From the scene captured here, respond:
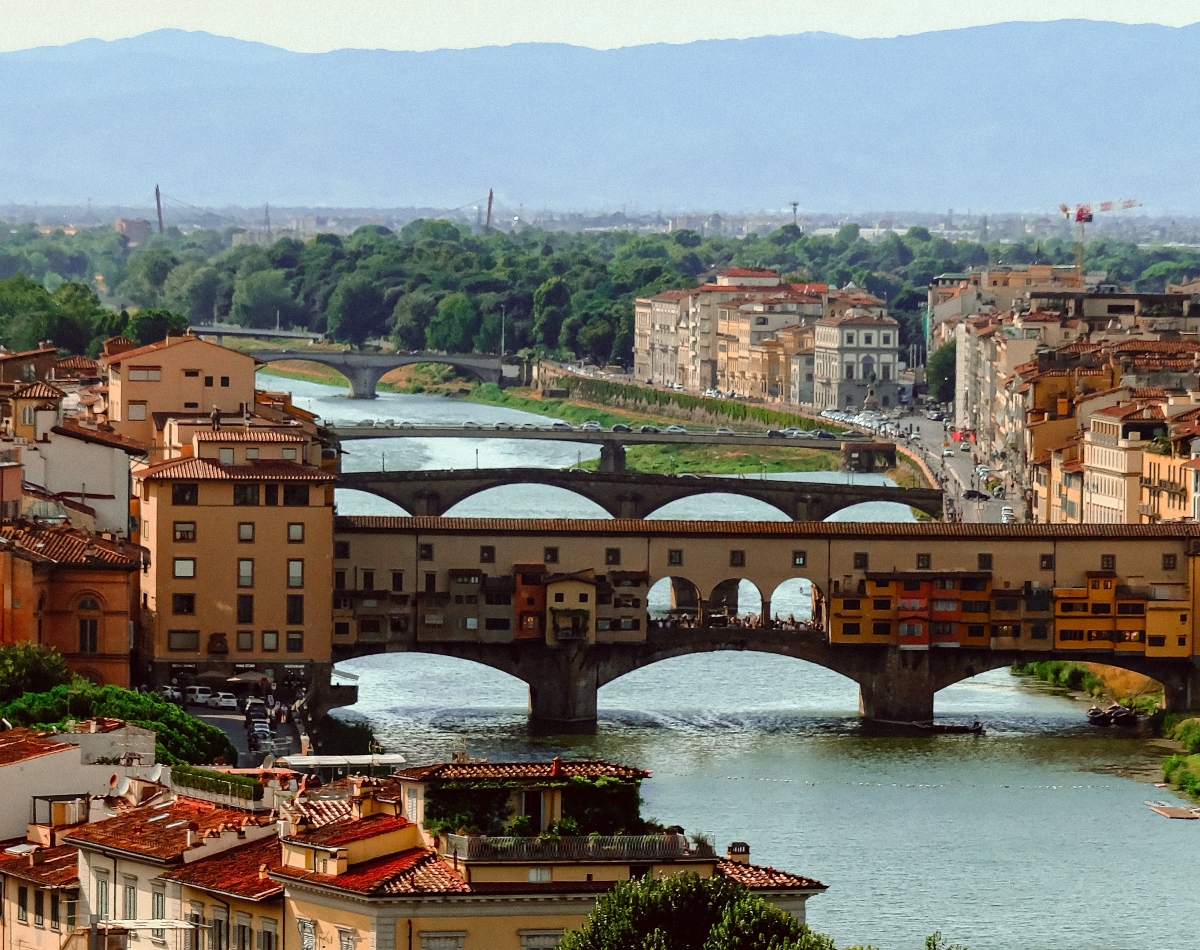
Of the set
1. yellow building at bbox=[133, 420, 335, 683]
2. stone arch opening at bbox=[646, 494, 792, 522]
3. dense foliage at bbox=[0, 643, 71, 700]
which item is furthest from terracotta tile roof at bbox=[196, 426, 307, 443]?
stone arch opening at bbox=[646, 494, 792, 522]

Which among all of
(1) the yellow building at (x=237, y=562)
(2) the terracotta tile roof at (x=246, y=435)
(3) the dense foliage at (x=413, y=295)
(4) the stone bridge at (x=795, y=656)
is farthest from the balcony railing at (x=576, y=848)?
(3) the dense foliage at (x=413, y=295)

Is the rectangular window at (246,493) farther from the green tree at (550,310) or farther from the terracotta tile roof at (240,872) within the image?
the green tree at (550,310)

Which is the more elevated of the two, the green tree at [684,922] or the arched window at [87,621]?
the green tree at [684,922]

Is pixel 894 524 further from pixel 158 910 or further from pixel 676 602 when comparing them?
pixel 158 910

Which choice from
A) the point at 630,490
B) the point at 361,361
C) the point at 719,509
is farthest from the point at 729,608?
the point at 361,361

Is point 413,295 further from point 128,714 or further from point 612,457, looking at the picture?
point 128,714
